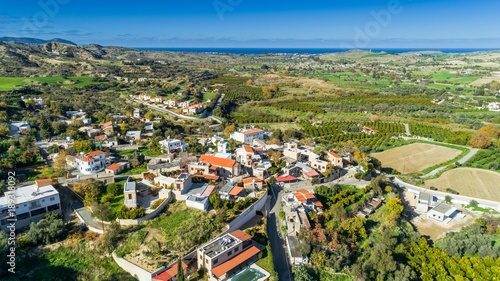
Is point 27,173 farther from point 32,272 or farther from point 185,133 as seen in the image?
point 185,133

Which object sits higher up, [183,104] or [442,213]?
[183,104]

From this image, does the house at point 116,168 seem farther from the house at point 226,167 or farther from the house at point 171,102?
the house at point 171,102

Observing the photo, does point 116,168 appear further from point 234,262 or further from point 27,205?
point 234,262

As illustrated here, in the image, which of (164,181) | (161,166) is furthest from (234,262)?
(161,166)

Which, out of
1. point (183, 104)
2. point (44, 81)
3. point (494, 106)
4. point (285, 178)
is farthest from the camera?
point (44, 81)

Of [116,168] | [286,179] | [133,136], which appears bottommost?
[286,179]

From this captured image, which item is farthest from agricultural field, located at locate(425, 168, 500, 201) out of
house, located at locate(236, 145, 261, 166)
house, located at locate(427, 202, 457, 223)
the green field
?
the green field
